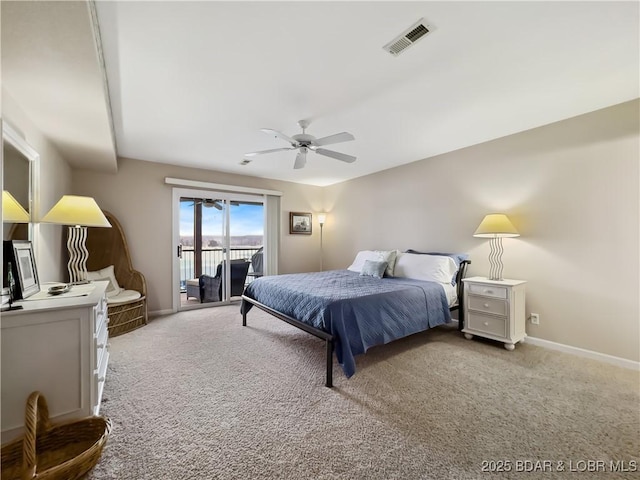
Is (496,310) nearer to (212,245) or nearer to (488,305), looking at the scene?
(488,305)

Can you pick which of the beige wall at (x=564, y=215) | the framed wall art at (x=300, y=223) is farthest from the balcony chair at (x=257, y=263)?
the beige wall at (x=564, y=215)

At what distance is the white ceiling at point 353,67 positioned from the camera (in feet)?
5.21

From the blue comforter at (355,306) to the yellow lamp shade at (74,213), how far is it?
1.86 metres

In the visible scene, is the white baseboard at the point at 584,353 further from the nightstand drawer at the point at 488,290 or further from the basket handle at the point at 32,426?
the basket handle at the point at 32,426

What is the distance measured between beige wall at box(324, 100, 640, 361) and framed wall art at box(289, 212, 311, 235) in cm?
273

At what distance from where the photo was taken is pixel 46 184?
8.93ft

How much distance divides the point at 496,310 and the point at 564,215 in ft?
4.12

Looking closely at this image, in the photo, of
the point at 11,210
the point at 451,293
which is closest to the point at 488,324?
the point at 451,293

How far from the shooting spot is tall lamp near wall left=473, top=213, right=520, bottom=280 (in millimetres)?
3047

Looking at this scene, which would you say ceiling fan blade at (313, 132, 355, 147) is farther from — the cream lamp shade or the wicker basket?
the wicker basket

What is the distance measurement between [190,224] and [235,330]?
87.3 inches

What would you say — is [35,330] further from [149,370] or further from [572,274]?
[572,274]

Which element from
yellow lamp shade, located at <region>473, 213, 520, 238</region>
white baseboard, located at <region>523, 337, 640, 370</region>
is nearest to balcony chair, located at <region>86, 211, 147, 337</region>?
yellow lamp shade, located at <region>473, 213, 520, 238</region>

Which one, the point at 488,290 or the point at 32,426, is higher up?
the point at 488,290
